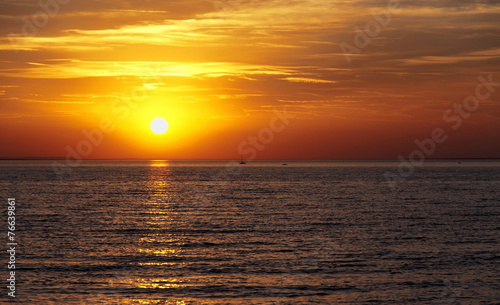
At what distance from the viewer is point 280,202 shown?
330 ft

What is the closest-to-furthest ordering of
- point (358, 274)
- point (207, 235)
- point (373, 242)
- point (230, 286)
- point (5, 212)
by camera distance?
point (230, 286) < point (358, 274) < point (373, 242) < point (207, 235) < point (5, 212)

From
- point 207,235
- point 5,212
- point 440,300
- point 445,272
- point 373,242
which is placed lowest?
point 440,300

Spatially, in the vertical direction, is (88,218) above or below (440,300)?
above

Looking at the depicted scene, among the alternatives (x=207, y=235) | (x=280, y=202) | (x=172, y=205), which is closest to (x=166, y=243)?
(x=207, y=235)

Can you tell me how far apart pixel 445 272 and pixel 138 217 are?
47.1 meters

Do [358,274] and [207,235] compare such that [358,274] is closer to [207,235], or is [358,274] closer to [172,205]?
[207,235]

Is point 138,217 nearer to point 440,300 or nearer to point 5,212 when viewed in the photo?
point 5,212

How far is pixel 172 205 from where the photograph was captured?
96.0m

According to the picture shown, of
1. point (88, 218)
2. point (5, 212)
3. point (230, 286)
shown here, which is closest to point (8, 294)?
point (230, 286)

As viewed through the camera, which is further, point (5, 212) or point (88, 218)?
point (5, 212)

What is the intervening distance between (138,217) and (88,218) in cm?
670

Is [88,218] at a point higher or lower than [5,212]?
lower

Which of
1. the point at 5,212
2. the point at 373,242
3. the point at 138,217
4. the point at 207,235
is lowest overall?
the point at 373,242

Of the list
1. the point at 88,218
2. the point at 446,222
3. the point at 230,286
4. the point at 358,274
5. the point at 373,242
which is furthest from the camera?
the point at 88,218
